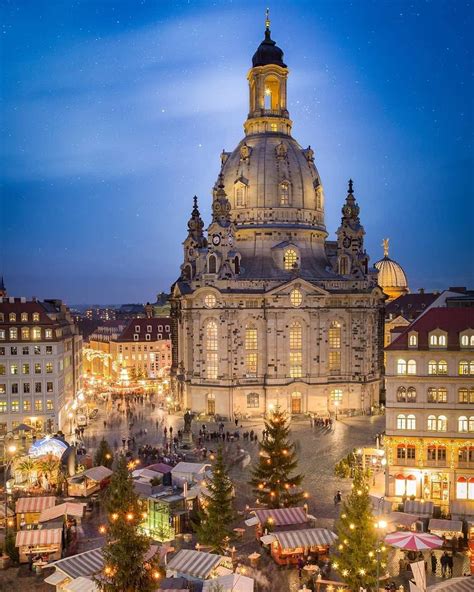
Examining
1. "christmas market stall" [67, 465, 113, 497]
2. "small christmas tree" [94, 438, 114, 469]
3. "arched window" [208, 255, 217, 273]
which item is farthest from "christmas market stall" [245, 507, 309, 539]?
"arched window" [208, 255, 217, 273]

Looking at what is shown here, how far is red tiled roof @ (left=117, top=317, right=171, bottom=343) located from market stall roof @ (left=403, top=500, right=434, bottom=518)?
8246cm

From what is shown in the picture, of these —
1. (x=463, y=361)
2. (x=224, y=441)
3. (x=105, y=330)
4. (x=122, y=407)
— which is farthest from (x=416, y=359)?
(x=105, y=330)

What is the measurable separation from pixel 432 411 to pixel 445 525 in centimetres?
973

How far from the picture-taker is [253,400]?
80.2 m

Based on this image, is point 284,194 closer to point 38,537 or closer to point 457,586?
point 38,537

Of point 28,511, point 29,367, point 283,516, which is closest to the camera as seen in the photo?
point 283,516

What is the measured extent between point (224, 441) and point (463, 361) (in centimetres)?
2895

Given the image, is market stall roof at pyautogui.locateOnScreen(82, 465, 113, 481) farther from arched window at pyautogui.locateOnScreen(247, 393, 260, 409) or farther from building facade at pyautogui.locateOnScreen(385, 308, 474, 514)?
arched window at pyautogui.locateOnScreen(247, 393, 260, 409)

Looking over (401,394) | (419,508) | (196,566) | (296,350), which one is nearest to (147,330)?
(296,350)

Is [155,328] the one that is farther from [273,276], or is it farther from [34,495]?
[34,495]

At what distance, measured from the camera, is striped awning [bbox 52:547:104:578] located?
102ft

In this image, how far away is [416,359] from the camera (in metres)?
46.1

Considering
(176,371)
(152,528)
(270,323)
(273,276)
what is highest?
(273,276)

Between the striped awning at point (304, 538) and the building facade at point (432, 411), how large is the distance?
449 inches
